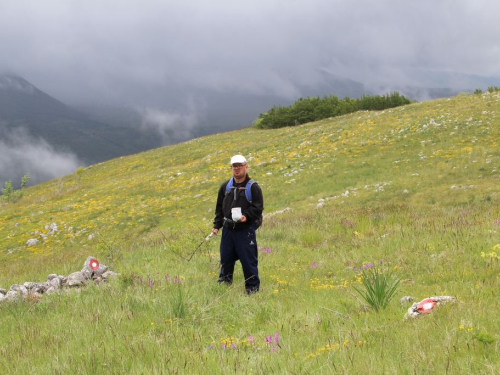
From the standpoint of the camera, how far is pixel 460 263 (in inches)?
243

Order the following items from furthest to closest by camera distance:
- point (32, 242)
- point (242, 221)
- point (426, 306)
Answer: point (32, 242) → point (242, 221) → point (426, 306)

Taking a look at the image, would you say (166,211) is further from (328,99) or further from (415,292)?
(328,99)

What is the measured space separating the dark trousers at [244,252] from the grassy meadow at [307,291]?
0.27m

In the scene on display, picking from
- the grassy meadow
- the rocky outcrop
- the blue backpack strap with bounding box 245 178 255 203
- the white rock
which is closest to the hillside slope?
the grassy meadow

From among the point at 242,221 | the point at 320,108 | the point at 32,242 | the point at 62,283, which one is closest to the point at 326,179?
the point at 242,221

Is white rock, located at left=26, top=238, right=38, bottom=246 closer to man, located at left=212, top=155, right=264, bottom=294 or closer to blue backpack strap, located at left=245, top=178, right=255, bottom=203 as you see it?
man, located at left=212, top=155, right=264, bottom=294

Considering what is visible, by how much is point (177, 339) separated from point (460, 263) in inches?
191

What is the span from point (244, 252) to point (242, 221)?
67 cm

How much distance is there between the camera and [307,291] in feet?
19.6

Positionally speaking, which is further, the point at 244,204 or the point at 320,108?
the point at 320,108

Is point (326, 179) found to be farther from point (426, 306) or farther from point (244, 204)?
point (426, 306)

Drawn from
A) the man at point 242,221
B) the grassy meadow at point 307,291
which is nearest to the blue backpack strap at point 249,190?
the man at point 242,221

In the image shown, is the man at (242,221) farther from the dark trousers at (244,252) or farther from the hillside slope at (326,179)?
the hillside slope at (326,179)

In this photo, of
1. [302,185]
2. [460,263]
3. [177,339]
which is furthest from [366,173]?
[177,339]
